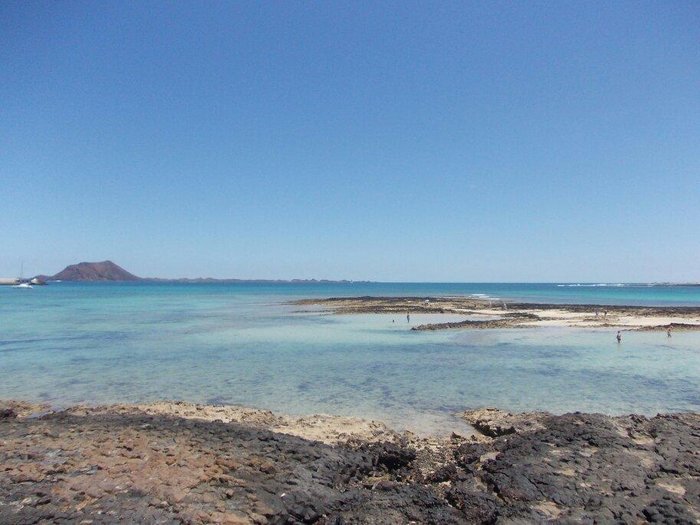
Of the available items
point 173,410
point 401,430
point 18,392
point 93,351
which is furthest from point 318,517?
point 93,351

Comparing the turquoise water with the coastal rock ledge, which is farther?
the turquoise water

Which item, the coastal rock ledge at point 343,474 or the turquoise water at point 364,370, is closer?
the coastal rock ledge at point 343,474

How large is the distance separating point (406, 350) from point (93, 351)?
644 inches

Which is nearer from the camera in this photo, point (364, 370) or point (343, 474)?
point (343, 474)

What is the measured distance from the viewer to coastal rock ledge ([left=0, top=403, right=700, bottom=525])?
651 cm

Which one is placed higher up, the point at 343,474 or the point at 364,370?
the point at 343,474

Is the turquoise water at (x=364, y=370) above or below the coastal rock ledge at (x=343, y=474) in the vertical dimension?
below

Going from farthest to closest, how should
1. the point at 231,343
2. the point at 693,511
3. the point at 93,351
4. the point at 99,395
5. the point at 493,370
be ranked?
the point at 231,343 < the point at 93,351 < the point at 493,370 < the point at 99,395 < the point at 693,511

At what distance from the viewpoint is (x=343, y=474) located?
317 inches

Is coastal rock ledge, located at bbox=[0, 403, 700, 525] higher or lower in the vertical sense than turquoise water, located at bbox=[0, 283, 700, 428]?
higher

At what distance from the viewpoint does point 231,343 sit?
26.7 metres

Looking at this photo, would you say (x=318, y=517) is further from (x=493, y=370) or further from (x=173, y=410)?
(x=493, y=370)

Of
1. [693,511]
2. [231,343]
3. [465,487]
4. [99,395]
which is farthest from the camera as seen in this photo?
[231,343]

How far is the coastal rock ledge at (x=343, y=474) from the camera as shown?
6508 mm
